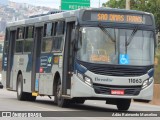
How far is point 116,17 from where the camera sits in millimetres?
22719

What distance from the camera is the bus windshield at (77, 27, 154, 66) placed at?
22.2m

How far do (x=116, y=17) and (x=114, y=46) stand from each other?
102 centimetres

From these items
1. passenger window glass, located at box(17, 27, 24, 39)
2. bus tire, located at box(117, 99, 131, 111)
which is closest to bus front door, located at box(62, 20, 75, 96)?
bus tire, located at box(117, 99, 131, 111)

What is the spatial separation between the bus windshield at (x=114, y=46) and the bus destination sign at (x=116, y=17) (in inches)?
12.8

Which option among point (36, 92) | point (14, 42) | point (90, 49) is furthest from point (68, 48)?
point (14, 42)

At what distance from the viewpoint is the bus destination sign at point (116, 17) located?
22500 millimetres

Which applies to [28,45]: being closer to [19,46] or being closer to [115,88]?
[19,46]

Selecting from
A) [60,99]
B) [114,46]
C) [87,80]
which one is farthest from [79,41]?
[60,99]

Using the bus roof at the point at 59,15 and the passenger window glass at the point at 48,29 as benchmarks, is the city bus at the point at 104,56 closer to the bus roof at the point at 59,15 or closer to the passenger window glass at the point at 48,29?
the bus roof at the point at 59,15

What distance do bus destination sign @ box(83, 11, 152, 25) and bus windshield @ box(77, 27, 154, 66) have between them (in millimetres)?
326

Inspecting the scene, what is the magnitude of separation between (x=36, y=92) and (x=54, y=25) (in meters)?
2.99

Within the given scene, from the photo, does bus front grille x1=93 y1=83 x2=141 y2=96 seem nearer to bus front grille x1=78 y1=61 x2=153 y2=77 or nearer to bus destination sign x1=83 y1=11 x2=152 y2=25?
bus front grille x1=78 y1=61 x2=153 y2=77

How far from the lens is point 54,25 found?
2512 cm

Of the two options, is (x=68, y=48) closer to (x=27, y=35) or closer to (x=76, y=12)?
(x=76, y=12)
